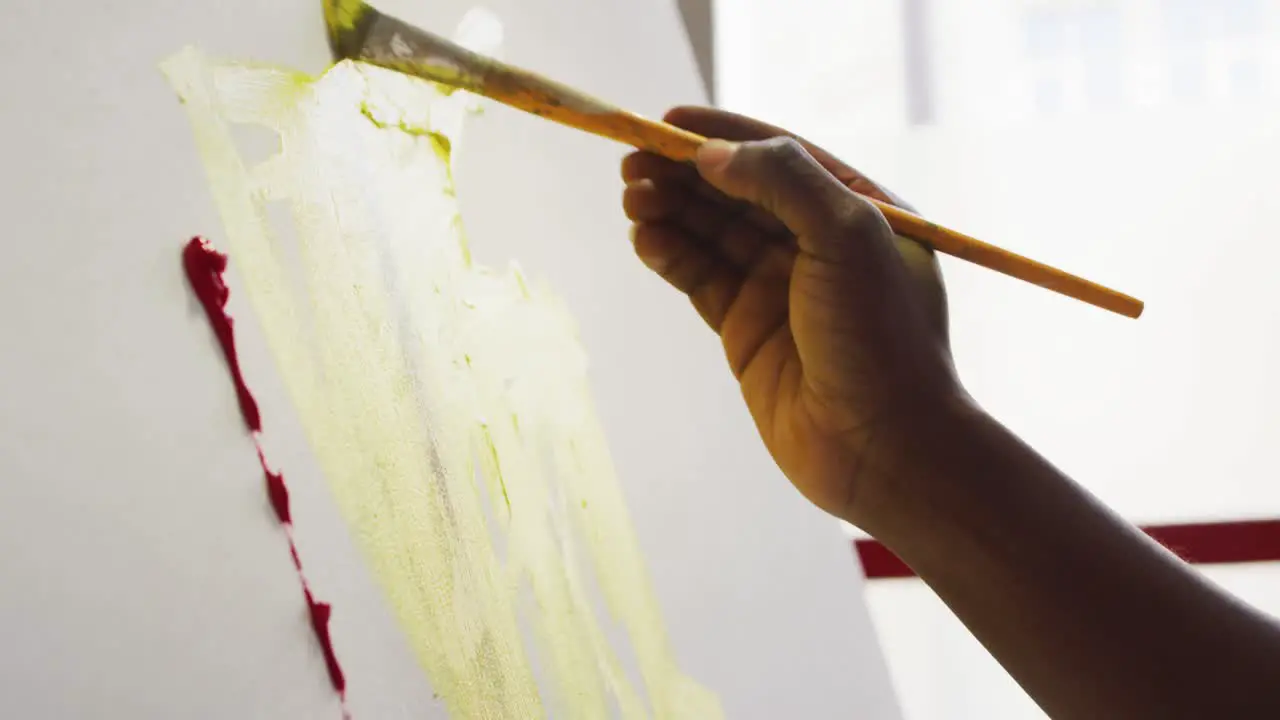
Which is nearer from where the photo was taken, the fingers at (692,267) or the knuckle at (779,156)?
the knuckle at (779,156)

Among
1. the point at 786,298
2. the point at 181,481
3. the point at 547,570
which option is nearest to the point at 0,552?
the point at 181,481

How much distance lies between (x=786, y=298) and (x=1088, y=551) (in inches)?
8.7

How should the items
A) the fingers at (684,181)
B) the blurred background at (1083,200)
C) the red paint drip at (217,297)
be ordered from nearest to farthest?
the red paint drip at (217,297)
the fingers at (684,181)
the blurred background at (1083,200)

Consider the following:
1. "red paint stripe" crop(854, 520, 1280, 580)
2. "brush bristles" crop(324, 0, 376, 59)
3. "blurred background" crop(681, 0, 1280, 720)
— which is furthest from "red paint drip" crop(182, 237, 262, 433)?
"red paint stripe" crop(854, 520, 1280, 580)

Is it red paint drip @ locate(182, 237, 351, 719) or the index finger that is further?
the index finger

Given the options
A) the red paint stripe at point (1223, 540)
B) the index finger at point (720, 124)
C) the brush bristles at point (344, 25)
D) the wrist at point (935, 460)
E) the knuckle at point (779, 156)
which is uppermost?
the brush bristles at point (344, 25)

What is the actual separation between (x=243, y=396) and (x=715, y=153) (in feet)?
0.80

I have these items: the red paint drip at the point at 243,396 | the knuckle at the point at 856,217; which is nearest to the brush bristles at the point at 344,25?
the red paint drip at the point at 243,396

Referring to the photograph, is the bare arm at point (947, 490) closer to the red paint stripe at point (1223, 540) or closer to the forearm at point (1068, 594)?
the forearm at point (1068, 594)

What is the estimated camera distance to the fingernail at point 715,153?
505 millimetres

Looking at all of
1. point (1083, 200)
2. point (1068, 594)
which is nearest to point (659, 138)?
point (1068, 594)

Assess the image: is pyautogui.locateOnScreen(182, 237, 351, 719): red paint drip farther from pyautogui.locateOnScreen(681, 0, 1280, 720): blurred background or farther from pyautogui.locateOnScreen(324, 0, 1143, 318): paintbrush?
pyautogui.locateOnScreen(681, 0, 1280, 720): blurred background

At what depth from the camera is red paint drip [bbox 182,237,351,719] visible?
1.36ft

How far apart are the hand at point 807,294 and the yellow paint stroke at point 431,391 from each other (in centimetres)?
10
